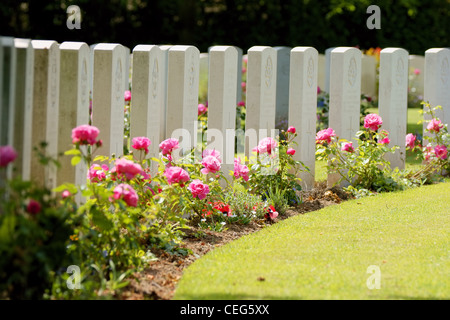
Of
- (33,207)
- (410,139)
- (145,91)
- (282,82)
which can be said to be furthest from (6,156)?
(282,82)

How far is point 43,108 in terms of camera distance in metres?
4.25

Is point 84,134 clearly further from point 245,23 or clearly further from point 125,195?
point 245,23

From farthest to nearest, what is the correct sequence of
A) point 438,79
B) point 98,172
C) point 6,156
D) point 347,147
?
1. point 438,79
2. point 347,147
3. point 98,172
4. point 6,156

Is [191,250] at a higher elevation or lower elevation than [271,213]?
lower

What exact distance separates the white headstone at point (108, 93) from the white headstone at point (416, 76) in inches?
444

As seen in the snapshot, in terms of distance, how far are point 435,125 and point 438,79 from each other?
641 millimetres

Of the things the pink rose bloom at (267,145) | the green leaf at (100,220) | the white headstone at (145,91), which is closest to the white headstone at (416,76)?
the pink rose bloom at (267,145)

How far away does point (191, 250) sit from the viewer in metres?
4.78

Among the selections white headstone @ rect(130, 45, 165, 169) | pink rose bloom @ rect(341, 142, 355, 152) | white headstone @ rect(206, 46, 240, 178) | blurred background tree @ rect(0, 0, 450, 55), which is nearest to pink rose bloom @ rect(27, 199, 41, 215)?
white headstone @ rect(130, 45, 165, 169)

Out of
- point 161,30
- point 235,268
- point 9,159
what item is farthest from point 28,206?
point 161,30

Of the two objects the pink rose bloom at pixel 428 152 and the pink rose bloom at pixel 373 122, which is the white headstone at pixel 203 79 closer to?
the pink rose bloom at pixel 428 152

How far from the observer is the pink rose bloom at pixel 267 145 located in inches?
241
